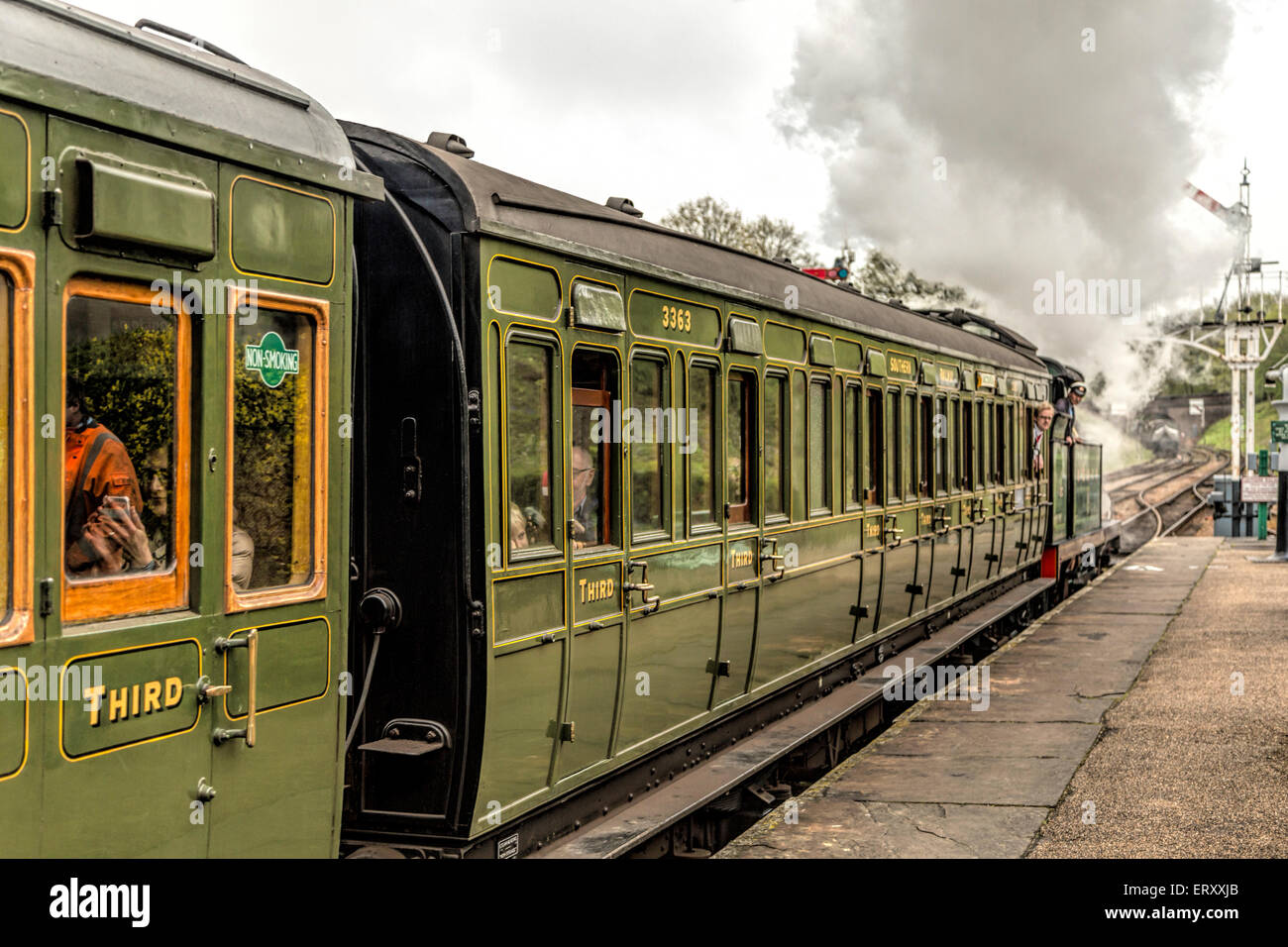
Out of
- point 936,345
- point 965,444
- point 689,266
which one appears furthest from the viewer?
point 965,444

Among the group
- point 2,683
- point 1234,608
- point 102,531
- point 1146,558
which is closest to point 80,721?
point 2,683

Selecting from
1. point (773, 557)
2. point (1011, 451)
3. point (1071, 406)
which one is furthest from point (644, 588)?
point (1071, 406)

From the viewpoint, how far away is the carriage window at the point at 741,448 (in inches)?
301

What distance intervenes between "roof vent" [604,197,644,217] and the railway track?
26.8m

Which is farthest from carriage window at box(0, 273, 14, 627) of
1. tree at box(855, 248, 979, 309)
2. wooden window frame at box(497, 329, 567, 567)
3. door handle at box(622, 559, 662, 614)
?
tree at box(855, 248, 979, 309)

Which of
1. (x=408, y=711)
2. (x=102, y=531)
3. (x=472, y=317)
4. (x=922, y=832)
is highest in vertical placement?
(x=472, y=317)

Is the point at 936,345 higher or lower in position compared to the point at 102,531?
higher

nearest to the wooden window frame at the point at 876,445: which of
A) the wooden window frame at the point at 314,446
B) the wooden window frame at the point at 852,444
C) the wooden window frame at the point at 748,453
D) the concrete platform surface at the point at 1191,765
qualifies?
the wooden window frame at the point at 852,444

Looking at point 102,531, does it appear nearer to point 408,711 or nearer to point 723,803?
point 408,711

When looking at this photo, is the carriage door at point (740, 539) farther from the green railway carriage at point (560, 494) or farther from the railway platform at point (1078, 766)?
the railway platform at point (1078, 766)

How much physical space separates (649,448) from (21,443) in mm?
3639

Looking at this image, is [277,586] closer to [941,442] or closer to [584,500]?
[584,500]

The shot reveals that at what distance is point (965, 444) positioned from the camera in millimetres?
13734

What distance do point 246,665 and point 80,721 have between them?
632 mm
